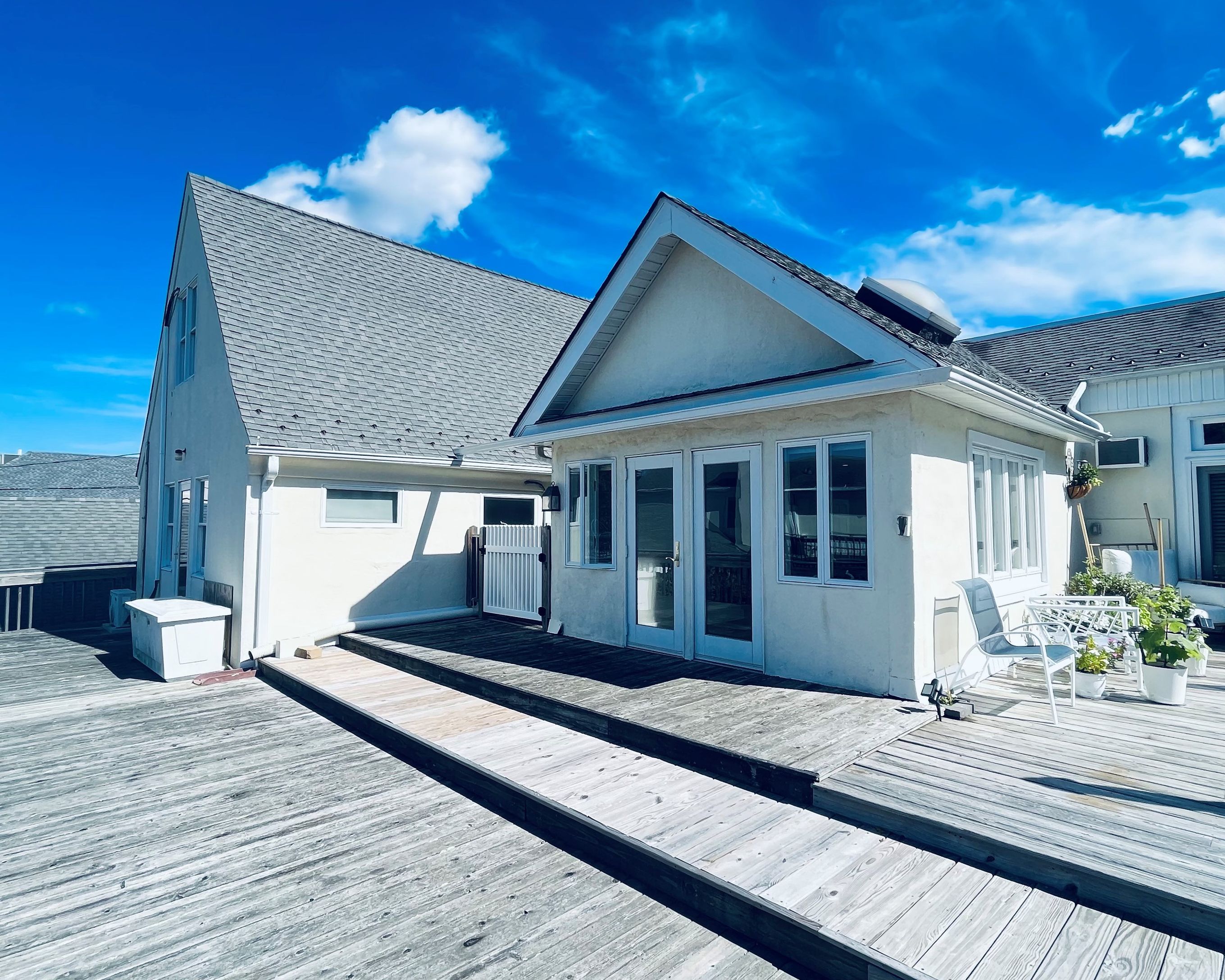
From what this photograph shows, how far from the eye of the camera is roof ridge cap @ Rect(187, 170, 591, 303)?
11932 mm

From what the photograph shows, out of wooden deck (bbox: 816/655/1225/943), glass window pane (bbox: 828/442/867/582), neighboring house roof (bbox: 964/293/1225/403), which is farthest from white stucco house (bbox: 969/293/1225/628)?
glass window pane (bbox: 828/442/867/582)

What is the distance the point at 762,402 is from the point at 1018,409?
8.13 feet

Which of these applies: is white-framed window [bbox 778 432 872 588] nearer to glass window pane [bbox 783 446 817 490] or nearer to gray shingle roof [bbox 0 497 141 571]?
glass window pane [bbox 783 446 817 490]

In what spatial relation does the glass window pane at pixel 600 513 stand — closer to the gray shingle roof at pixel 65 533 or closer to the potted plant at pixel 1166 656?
the potted plant at pixel 1166 656

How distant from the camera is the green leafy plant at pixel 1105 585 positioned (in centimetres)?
771

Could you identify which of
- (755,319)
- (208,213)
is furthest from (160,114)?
(755,319)

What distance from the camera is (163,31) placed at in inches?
375

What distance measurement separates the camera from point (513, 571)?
32.1 ft

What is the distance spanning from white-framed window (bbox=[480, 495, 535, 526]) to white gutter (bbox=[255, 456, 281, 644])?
3.45 m

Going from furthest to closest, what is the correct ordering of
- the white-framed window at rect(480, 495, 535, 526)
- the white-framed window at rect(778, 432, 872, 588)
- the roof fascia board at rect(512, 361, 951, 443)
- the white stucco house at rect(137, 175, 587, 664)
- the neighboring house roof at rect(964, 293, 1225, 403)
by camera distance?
the white-framed window at rect(480, 495, 535, 526), the neighboring house roof at rect(964, 293, 1225, 403), the white stucco house at rect(137, 175, 587, 664), the white-framed window at rect(778, 432, 872, 588), the roof fascia board at rect(512, 361, 951, 443)

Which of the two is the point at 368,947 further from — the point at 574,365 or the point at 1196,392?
the point at 1196,392

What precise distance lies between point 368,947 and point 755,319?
5.95 m

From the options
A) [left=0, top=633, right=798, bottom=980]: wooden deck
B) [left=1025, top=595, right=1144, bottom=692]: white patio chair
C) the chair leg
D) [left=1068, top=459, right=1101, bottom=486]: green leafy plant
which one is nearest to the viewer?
[left=0, top=633, right=798, bottom=980]: wooden deck

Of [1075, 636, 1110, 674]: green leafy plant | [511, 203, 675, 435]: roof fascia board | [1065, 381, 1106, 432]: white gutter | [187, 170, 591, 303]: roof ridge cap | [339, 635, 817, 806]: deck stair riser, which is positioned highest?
[187, 170, 591, 303]: roof ridge cap
